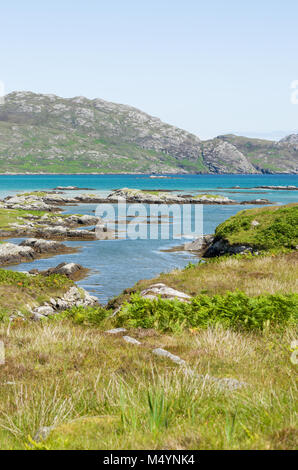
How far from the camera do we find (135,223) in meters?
60.5

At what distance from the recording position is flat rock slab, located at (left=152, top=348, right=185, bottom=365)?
22.4 feet

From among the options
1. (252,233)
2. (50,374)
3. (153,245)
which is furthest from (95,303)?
(153,245)

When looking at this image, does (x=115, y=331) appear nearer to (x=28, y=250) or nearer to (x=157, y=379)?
(x=157, y=379)

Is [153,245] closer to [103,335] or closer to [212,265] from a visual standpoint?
[212,265]

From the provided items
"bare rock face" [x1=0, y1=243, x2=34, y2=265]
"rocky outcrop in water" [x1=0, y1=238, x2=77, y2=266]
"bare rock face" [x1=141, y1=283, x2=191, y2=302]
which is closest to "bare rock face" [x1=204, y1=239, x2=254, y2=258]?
"bare rock face" [x1=141, y1=283, x2=191, y2=302]

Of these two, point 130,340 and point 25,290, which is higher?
point 130,340

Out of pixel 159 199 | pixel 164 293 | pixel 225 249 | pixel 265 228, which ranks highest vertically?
pixel 159 199

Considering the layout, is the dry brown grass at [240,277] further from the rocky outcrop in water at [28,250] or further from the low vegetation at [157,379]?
the rocky outcrop in water at [28,250]

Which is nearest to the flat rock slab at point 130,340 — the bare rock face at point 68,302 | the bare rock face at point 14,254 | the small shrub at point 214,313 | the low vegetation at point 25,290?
the small shrub at point 214,313

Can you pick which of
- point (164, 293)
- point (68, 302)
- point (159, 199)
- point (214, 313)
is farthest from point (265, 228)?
point (159, 199)

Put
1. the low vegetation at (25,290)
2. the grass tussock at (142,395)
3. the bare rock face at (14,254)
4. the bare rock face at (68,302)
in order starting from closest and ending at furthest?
the grass tussock at (142,395)
the low vegetation at (25,290)
the bare rock face at (68,302)
the bare rock face at (14,254)

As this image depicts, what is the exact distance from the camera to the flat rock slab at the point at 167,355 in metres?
6.83

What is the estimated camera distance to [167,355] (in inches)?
279
